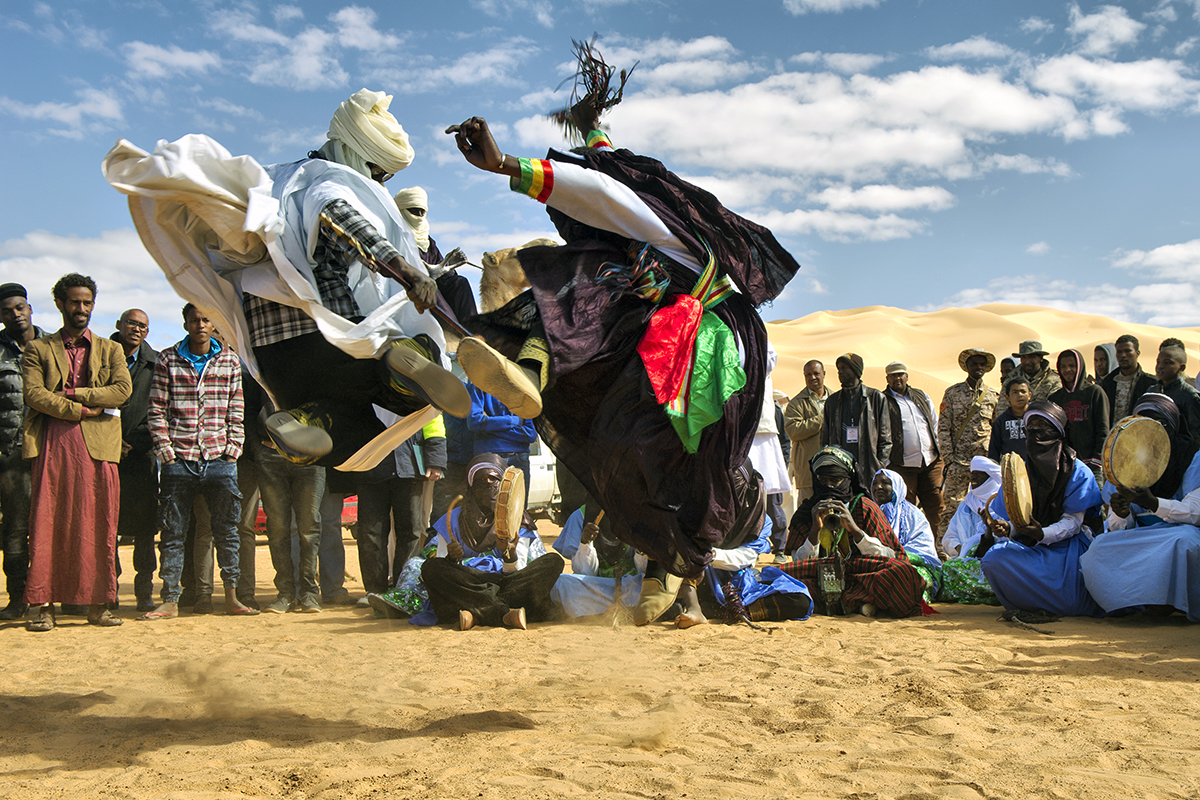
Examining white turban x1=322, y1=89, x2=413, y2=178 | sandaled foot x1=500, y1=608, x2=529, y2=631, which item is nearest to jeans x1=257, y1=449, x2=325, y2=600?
sandaled foot x1=500, y1=608, x2=529, y2=631

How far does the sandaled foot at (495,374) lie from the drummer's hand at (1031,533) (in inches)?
215

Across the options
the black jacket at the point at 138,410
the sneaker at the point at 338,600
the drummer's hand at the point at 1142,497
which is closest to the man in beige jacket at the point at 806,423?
the drummer's hand at the point at 1142,497

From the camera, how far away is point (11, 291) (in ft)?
26.7

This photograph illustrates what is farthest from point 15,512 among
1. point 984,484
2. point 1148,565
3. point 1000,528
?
point 1148,565

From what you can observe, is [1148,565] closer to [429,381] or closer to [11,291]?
[429,381]

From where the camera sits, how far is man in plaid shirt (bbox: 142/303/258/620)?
8.07 metres

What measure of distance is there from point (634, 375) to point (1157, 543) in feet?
16.8

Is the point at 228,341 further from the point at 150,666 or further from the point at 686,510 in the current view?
the point at 150,666

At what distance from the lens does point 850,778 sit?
3.78 meters

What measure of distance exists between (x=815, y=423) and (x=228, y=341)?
8628mm

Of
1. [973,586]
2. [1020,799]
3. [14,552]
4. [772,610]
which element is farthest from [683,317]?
[14,552]

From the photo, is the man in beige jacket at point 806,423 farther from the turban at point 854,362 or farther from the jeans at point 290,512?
the jeans at point 290,512

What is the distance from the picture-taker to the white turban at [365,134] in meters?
4.51

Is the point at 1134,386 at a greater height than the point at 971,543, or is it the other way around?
the point at 1134,386
